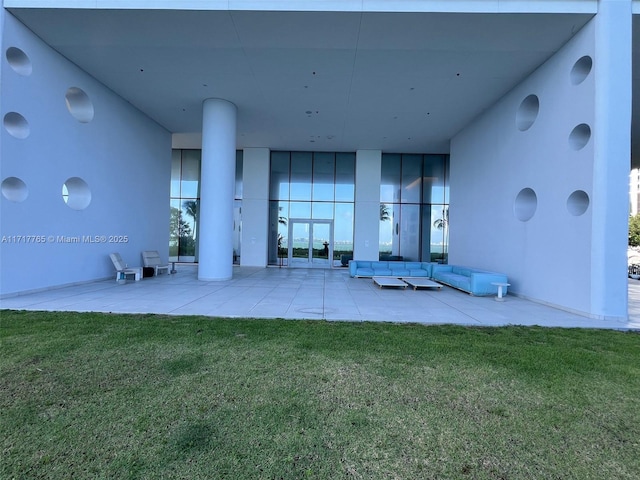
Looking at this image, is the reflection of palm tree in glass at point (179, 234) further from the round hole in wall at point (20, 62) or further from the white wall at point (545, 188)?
the white wall at point (545, 188)

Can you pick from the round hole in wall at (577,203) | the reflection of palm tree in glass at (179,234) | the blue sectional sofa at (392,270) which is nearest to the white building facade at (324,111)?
the round hole in wall at (577,203)

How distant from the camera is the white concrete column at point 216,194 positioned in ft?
39.7

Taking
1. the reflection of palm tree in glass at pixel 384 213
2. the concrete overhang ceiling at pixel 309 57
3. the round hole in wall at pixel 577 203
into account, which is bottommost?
the round hole in wall at pixel 577 203

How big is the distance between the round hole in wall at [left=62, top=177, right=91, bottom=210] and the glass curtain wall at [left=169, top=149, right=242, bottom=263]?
9.62m

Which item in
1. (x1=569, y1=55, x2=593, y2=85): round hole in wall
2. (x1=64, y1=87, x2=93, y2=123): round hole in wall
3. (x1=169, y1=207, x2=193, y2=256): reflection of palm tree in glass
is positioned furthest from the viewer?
(x1=169, y1=207, x2=193, y2=256): reflection of palm tree in glass

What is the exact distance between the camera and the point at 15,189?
838cm

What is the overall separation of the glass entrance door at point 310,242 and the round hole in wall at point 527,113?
1078 cm

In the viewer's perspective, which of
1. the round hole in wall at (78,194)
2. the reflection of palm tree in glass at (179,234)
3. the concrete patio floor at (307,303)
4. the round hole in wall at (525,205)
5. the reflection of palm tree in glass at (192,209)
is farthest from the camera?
the reflection of palm tree in glass at (192,209)

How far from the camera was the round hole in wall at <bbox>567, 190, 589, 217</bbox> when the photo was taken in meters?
7.96

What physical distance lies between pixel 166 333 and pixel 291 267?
13.4 metres

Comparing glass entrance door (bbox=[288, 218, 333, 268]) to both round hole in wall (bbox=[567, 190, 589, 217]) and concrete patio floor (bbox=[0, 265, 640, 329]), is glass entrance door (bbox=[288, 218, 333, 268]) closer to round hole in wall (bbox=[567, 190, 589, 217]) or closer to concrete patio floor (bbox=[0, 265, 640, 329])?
concrete patio floor (bbox=[0, 265, 640, 329])

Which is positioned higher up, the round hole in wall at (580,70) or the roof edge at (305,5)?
the roof edge at (305,5)

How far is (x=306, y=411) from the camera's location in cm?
310

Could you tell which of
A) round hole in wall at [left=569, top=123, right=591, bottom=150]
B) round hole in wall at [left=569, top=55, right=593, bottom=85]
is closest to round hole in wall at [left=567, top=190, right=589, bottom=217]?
round hole in wall at [left=569, top=123, right=591, bottom=150]
